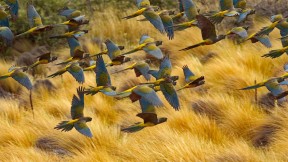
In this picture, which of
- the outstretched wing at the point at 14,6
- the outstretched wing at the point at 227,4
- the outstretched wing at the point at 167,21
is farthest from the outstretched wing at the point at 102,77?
the outstretched wing at the point at 227,4

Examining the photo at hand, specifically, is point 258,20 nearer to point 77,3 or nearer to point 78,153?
point 77,3

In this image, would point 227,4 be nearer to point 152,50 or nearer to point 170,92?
point 152,50

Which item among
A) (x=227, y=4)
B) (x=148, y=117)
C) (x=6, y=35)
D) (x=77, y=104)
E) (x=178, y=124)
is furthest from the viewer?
(x=178, y=124)

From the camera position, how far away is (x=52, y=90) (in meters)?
7.25

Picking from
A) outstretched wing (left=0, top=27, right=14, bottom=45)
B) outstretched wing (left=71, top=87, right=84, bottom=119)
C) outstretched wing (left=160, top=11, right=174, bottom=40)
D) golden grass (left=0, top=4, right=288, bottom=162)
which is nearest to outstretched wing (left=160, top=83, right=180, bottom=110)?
outstretched wing (left=160, top=11, right=174, bottom=40)

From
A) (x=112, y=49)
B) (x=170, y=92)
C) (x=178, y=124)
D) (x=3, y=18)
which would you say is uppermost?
(x=3, y=18)

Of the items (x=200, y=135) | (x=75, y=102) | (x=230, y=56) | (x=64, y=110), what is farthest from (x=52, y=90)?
(x=75, y=102)

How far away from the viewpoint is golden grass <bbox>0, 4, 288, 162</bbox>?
4.52 meters

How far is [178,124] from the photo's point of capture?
5.22 metres

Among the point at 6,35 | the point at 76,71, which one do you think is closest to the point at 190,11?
the point at 76,71

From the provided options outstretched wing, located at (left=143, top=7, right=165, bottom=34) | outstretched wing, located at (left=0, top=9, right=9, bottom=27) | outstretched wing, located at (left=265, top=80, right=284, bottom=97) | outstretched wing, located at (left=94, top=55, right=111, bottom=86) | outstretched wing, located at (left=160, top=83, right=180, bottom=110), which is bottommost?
outstretched wing, located at (left=265, top=80, right=284, bottom=97)

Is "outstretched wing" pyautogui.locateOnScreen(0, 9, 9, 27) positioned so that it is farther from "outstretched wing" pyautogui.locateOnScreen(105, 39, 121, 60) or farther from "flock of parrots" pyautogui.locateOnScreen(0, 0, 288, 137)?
"outstretched wing" pyautogui.locateOnScreen(105, 39, 121, 60)

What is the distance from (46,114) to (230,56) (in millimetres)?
2323

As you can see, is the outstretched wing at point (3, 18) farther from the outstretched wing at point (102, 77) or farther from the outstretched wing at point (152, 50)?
the outstretched wing at point (152, 50)
